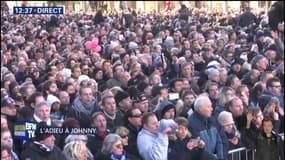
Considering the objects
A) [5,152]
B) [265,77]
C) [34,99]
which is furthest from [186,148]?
[265,77]

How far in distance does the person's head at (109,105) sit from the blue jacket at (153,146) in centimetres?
138

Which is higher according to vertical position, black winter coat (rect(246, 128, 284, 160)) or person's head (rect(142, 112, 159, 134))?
person's head (rect(142, 112, 159, 134))

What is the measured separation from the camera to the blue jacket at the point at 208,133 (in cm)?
→ 862

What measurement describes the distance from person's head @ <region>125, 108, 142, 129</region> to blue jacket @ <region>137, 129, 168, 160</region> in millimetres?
413

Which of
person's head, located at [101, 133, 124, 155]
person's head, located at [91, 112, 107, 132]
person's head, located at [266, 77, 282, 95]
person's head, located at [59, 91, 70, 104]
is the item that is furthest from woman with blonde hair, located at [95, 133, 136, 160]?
person's head, located at [266, 77, 282, 95]

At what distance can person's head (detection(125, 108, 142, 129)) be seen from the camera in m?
8.62

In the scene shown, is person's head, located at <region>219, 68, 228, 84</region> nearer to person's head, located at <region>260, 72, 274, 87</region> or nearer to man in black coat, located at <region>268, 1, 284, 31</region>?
person's head, located at <region>260, 72, 274, 87</region>

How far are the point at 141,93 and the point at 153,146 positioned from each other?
2923mm

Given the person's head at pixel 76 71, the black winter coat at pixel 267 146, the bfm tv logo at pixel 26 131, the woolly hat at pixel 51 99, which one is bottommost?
the black winter coat at pixel 267 146

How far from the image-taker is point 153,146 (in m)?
8.05

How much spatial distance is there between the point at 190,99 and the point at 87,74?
13.5 feet

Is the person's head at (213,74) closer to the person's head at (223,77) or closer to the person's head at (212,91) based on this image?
the person's head at (223,77)

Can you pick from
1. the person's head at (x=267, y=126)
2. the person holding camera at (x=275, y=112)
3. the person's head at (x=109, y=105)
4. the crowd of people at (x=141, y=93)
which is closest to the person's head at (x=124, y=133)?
the crowd of people at (x=141, y=93)

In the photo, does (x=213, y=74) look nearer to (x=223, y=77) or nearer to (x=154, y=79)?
(x=223, y=77)
